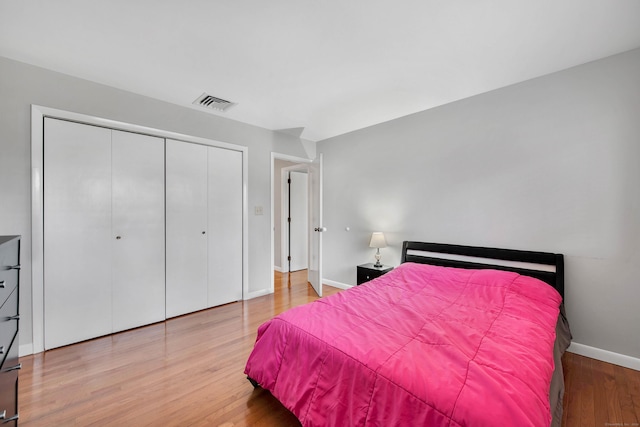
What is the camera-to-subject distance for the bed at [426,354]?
104cm

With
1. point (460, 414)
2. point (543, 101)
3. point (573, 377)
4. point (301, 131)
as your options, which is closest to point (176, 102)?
point (301, 131)

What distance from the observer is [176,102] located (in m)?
2.98

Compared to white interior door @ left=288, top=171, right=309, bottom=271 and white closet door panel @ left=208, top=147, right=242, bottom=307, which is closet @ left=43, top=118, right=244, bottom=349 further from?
white interior door @ left=288, top=171, right=309, bottom=271

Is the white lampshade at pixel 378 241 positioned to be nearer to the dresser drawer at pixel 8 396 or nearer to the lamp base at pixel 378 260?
the lamp base at pixel 378 260

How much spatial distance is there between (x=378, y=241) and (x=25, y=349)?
359cm

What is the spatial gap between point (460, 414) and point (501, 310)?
117 centimetres

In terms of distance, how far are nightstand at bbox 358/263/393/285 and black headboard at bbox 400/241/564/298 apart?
27cm

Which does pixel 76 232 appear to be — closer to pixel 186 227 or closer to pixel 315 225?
pixel 186 227

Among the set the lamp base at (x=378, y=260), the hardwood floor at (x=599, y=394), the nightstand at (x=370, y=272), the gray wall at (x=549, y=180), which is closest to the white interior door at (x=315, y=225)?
the nightstand at (x=370, y=272)

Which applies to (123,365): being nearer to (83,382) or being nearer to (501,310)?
(83,382)

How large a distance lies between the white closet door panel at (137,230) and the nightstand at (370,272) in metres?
2.39

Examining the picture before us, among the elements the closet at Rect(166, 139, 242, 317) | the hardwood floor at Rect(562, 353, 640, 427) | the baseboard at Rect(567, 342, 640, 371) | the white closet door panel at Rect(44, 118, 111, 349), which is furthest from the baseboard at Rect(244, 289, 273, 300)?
the baseboard at Rect(567, 342, 640, 371)

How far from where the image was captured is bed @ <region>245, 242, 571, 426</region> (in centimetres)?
104

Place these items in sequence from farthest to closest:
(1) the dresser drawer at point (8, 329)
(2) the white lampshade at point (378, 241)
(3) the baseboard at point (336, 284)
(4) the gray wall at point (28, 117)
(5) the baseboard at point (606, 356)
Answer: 1. (3) the baseboard at point (336, 284)
2. (2) the white lampshade at point (378, 241)
3. (4) the gray wall at point (28, 117)
4. (5) the baseboard at point (606, 356)
5. (1) the dresser drawer at point (8, 329)
